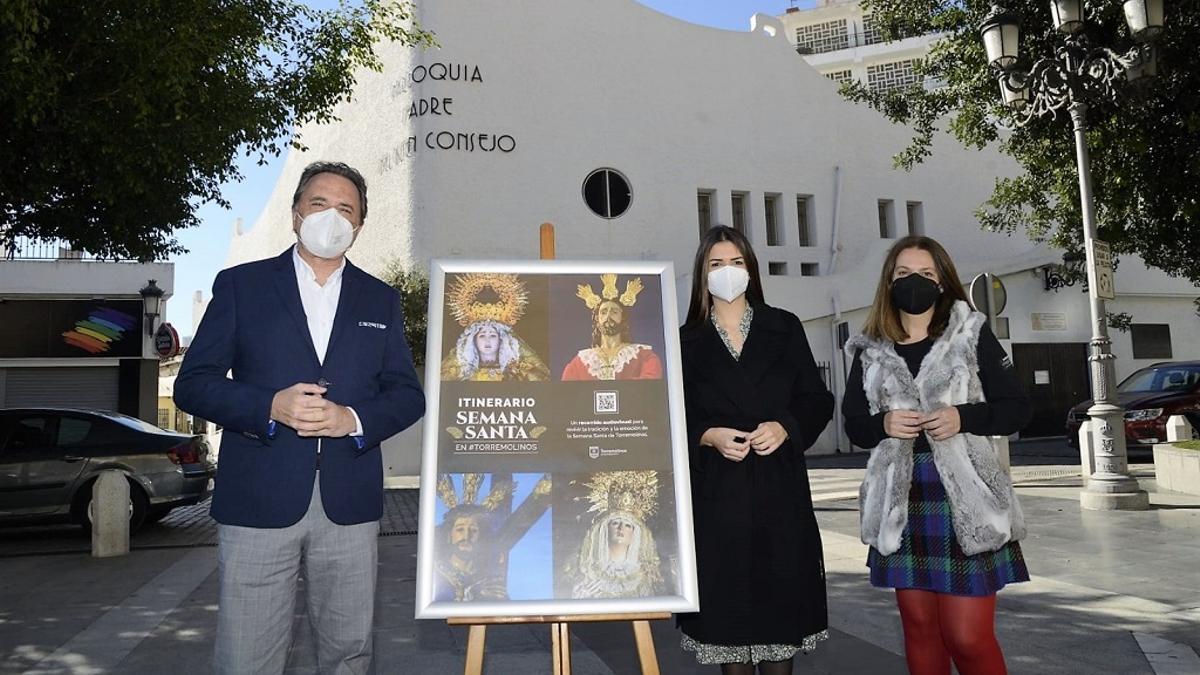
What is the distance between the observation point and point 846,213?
2798 centimetres

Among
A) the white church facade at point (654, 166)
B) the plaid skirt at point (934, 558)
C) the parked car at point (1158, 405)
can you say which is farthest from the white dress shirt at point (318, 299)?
the white church facade at point (654, 166)

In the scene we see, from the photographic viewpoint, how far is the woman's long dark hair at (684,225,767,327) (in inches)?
131

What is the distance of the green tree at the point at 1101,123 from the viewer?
10.8 m

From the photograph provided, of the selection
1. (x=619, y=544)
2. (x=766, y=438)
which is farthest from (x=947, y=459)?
(x=619, y=544)

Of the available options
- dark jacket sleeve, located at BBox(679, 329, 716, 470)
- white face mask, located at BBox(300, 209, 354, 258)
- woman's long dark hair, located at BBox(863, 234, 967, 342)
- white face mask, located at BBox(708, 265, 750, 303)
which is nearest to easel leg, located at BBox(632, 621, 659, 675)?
dark jacket sleeve, located at BBox(679, 329, 716, 470)

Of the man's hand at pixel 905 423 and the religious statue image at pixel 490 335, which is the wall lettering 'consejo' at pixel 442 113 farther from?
the man's hand at pixel 905 423

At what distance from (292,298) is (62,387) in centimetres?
2055

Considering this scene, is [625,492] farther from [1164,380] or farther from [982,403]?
[1164,380]

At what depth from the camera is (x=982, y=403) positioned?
10.2 feet

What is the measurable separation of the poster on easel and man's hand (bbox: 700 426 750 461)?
0.50ft

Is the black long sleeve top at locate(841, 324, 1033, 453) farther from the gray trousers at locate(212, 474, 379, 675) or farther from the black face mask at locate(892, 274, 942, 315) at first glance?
the gray trousers at locate(212, 474, 379, 675)

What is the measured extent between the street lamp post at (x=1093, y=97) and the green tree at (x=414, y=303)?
14224mm

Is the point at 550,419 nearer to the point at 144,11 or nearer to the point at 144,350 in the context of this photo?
the point at 144,11

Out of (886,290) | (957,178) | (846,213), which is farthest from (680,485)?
(957,178)
